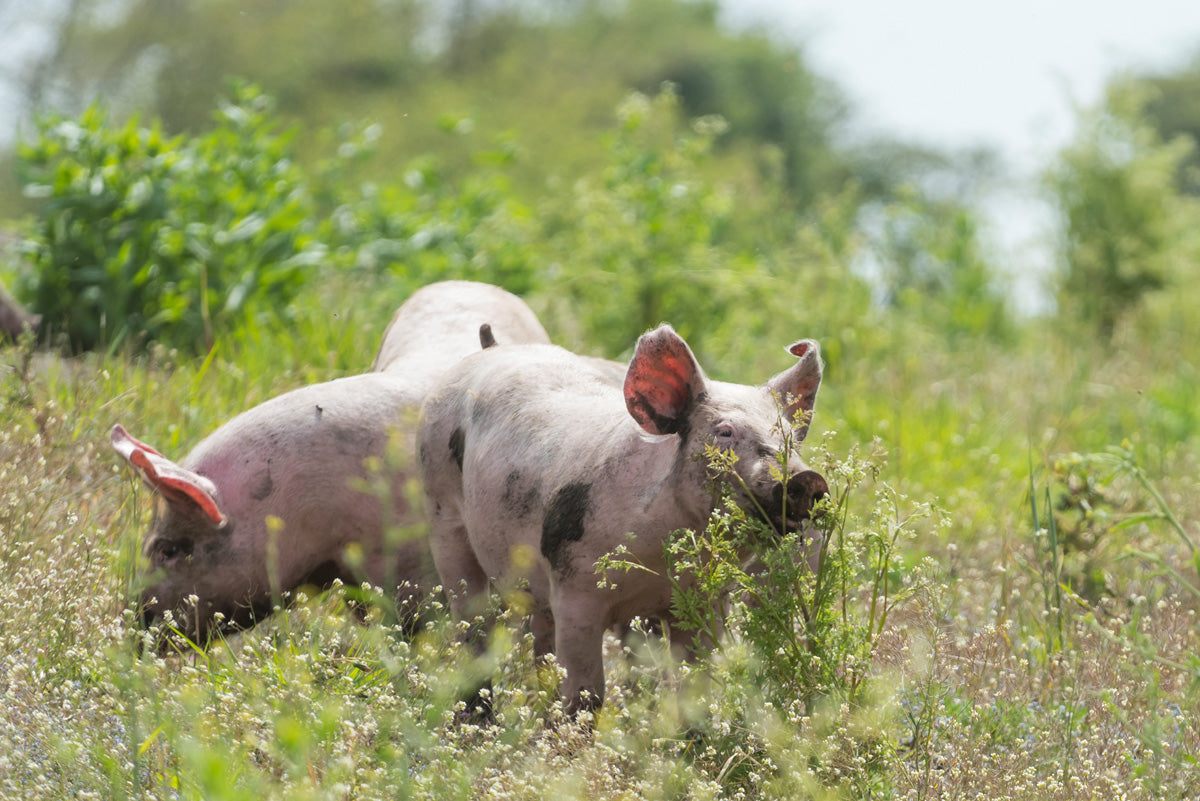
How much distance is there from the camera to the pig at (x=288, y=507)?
3.83m

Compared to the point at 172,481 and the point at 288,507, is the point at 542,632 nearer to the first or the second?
the point at 288,507

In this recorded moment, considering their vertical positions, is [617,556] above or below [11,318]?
above

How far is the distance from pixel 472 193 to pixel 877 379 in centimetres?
293

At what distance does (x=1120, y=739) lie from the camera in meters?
3.14

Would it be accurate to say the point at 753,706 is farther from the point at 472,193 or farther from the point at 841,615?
the point at 472,193

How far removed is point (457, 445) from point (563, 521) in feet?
1.95

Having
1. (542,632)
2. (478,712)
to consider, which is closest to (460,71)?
(542,632)

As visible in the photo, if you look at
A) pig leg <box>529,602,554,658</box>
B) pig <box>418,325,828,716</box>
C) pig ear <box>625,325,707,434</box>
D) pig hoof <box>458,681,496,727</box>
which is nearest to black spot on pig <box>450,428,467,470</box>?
pig <box>418,325,828,716</box>

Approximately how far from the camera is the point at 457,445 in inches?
140

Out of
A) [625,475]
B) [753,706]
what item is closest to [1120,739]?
[753,706]

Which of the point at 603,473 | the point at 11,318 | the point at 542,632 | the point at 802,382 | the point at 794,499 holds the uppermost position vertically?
the point at 802,382

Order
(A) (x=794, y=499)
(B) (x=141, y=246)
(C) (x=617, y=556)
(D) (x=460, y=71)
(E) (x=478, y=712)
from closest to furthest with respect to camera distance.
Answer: (A) (x=794, y=499) < (C) (x=617, y=556) < (E) (x=478, y=712) < (B) (x=141, y=246) < (D) (x=460, y=71)

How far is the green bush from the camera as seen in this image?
6.52 m

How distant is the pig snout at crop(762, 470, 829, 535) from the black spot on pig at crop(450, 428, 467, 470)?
3.33 ft
